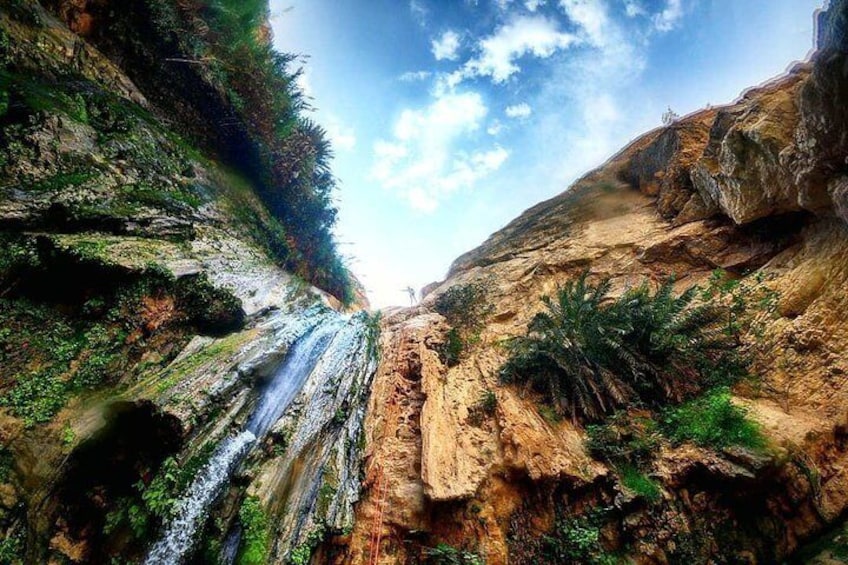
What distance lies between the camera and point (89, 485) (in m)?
5.01

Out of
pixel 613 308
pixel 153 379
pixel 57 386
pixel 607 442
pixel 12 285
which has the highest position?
pixel 613 308

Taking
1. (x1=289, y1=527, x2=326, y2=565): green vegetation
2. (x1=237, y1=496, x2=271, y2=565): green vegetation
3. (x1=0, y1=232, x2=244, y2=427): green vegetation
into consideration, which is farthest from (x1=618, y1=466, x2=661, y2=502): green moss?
(x1=0, y1=232, x2=244, y2=427): green vegetation

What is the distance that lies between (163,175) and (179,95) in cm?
396

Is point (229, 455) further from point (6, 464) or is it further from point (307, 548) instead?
point (6, 464)

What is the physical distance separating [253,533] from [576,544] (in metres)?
4.61

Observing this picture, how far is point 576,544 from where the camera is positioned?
15.4 ft

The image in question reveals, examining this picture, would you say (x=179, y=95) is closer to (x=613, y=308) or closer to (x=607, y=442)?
(x=613, y=308)

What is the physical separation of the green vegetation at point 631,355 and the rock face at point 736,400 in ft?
1.62

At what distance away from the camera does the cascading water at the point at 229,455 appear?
472cm

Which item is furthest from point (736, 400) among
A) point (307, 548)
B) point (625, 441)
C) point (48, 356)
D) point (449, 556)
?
point (48, 356)

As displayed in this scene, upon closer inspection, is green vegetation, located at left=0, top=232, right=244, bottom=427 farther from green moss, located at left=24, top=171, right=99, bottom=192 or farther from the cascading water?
the cascading water

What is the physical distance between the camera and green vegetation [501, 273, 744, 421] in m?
6.15

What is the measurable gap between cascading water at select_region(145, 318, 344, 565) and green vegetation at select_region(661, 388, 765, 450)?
279 inches

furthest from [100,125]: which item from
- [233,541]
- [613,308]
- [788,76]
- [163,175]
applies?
[788,76]
